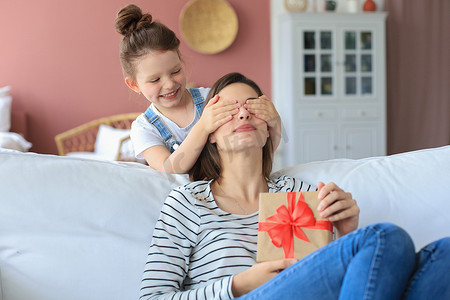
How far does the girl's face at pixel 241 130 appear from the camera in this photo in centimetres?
132

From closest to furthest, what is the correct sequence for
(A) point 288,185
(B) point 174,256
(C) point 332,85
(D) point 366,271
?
(D) point 366,271, (B) point 174,256, (A) point 288,185, (C) point 332,85

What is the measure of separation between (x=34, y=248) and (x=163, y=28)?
0.90 metres

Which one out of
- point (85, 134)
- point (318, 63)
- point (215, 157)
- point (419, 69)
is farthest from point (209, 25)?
point (215, 157)

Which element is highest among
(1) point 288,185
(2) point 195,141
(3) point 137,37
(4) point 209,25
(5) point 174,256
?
(4) point 209,25

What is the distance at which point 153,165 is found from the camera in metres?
1.60

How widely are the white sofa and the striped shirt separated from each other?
14 centimetres

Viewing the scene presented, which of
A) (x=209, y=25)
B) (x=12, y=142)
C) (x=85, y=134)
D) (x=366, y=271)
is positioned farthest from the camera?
(x=209, y=25)

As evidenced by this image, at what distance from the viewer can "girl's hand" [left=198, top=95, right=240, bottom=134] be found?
1.32m

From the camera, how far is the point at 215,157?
1.43 metres

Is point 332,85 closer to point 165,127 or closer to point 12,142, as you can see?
point 12,142

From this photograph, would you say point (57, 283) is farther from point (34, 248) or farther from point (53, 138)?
point (53, 138)

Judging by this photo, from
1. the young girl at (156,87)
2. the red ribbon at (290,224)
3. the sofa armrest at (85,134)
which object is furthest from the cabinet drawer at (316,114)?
the red ribbon at (290,224)

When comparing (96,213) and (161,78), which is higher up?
(161,78)

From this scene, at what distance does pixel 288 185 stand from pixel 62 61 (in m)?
3.99
